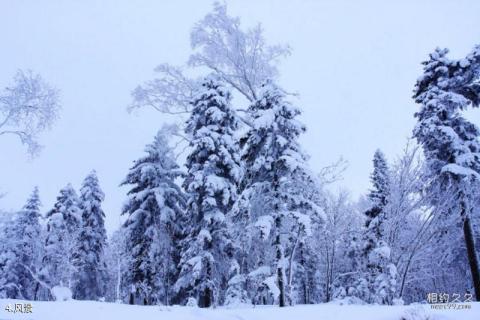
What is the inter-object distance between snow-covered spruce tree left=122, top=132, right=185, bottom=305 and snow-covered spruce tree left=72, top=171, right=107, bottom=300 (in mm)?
7604

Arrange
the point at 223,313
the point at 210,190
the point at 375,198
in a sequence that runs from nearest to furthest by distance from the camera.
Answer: the point at 223,313, the point at 210,190, the point at 375,198

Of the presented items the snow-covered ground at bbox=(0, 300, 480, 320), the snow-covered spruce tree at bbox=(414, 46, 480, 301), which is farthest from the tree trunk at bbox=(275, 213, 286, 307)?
the snow-covered spruce tree at bbox=(414, 46, 480, 301)

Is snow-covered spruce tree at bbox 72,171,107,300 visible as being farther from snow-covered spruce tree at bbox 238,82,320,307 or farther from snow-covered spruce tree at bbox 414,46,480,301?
snow-covered spruce tree at bbox 414,46,480,301

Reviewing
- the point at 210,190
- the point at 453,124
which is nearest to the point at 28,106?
the point at 210,190

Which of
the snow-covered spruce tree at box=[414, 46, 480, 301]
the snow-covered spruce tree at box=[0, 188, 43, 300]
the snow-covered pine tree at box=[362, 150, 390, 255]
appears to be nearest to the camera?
the snow-covered spruce tree at box=[414, 46, 480, 301]

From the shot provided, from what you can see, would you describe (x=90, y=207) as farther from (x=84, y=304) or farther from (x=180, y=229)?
(x=84, y=304)

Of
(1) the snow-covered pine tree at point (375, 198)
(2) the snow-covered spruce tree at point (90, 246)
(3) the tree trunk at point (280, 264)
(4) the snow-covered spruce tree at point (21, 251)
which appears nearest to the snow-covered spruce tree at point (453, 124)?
(1) the snow-covered pine tree at point (375, 198)

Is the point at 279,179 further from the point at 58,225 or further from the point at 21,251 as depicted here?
the point at 21,251

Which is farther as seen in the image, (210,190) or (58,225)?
(58,225)

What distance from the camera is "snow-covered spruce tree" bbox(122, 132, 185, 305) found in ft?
68.2

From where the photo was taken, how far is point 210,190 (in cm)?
1792

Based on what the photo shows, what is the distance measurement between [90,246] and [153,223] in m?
11.8

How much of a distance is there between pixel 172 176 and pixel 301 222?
40.4ft

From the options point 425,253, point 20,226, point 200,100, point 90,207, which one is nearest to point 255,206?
point 425,253
